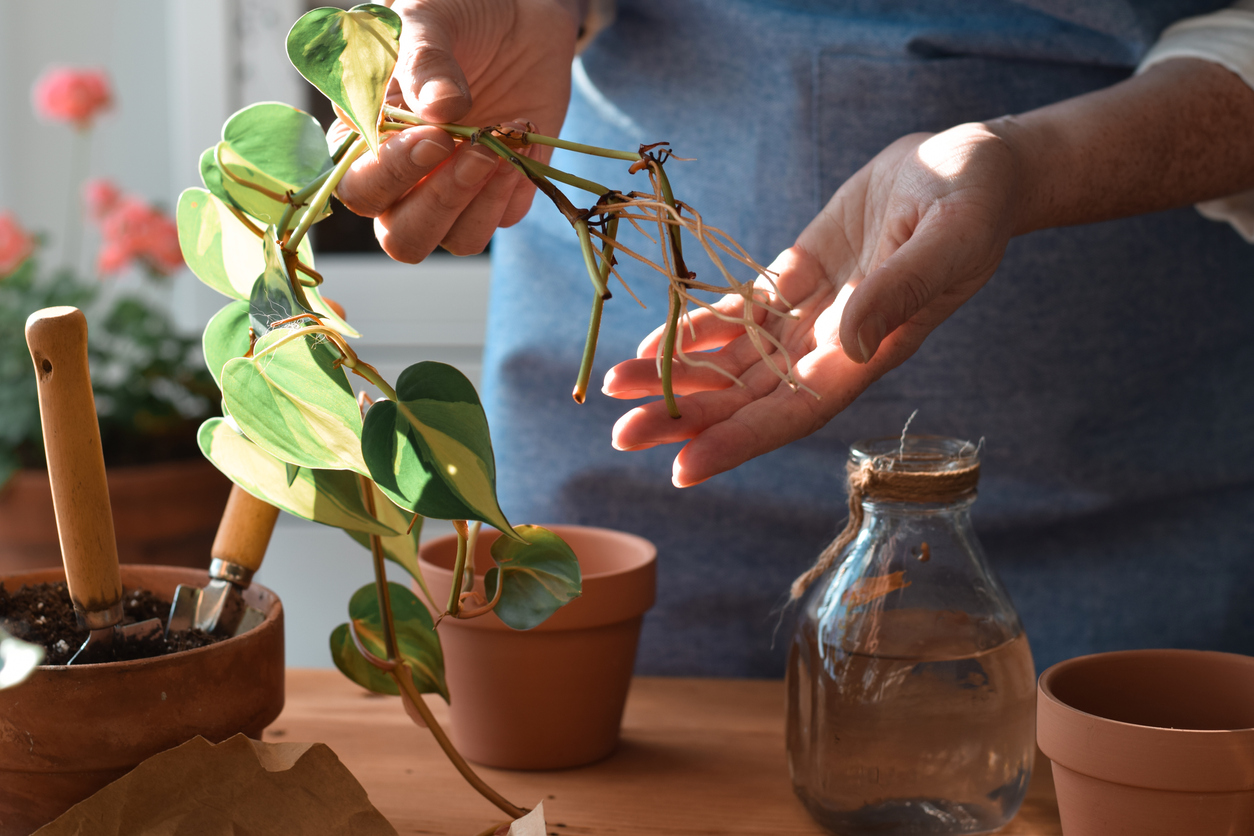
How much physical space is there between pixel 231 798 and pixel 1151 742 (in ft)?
1.27

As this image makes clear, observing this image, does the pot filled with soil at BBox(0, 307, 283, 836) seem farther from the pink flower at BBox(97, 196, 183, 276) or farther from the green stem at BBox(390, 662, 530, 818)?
the pink flower at BBox(97, 196, 183, 276)

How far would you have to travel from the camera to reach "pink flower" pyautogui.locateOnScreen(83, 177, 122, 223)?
5.33 feet

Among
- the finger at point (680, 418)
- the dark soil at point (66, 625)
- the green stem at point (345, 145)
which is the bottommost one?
the dark soil at point (66, 625)

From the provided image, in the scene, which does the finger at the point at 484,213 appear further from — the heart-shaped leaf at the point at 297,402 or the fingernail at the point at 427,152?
the heart-shaped leaf at the point at 297,402

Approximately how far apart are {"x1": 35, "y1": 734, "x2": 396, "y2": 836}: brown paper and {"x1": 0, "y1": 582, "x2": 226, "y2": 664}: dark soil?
6 centimetres

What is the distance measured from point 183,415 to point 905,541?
49.1 inches

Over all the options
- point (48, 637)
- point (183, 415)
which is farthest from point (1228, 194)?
point (183, 415)

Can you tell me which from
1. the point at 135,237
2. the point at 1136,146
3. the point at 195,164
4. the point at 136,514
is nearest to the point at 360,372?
the point at 1136,146

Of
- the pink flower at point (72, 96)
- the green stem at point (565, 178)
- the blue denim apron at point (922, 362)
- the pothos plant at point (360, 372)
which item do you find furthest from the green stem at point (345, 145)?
the pink flower at point (72, 96)

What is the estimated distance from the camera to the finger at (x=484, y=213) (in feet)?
1.85

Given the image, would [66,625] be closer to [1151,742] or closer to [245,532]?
[245,532]

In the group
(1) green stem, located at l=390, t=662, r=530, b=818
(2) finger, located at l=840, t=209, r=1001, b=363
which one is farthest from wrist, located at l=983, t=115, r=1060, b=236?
(1) green stem, located at l=390, t=662, r=530, b=818

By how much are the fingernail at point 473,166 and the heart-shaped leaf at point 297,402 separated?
0.40ft

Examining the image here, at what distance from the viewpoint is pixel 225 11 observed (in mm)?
1709
